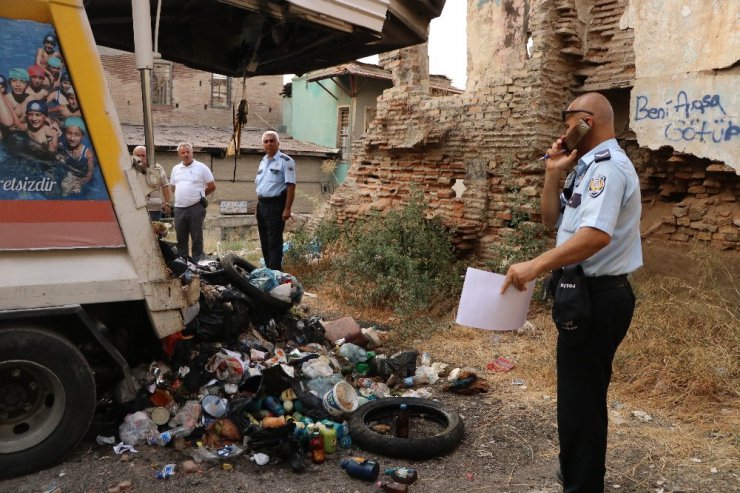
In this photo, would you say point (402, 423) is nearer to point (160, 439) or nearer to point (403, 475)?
point (403, 475)

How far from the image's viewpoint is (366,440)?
3.64m

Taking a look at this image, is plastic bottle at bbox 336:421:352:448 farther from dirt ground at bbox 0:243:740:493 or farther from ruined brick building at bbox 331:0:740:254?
ruined brick building at bbox 331:0:740:254

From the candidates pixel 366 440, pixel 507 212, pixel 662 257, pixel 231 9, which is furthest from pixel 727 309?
pixel 231 9

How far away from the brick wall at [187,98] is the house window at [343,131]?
14.8ft

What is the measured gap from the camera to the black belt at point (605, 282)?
2561mm

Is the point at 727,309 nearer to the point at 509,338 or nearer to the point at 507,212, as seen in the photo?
the point at 509,338

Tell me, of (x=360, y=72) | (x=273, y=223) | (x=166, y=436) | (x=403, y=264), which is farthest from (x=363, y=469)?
(x=360, y=72)

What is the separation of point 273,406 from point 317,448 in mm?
567

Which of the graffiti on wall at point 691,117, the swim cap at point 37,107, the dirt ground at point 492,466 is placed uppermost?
the graffiti on wall at point 691,117

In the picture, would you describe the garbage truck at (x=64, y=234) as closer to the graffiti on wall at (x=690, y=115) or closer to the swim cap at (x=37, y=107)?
the swim cap at (x=37, y=107)

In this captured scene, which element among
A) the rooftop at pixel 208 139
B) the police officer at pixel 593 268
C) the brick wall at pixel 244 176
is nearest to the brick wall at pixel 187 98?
the rooftop at pixel 208 139

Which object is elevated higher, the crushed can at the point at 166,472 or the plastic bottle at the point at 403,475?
the plastic bottle at the point at 403,475

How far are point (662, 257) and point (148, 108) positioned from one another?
6.00m

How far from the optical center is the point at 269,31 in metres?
4.91
